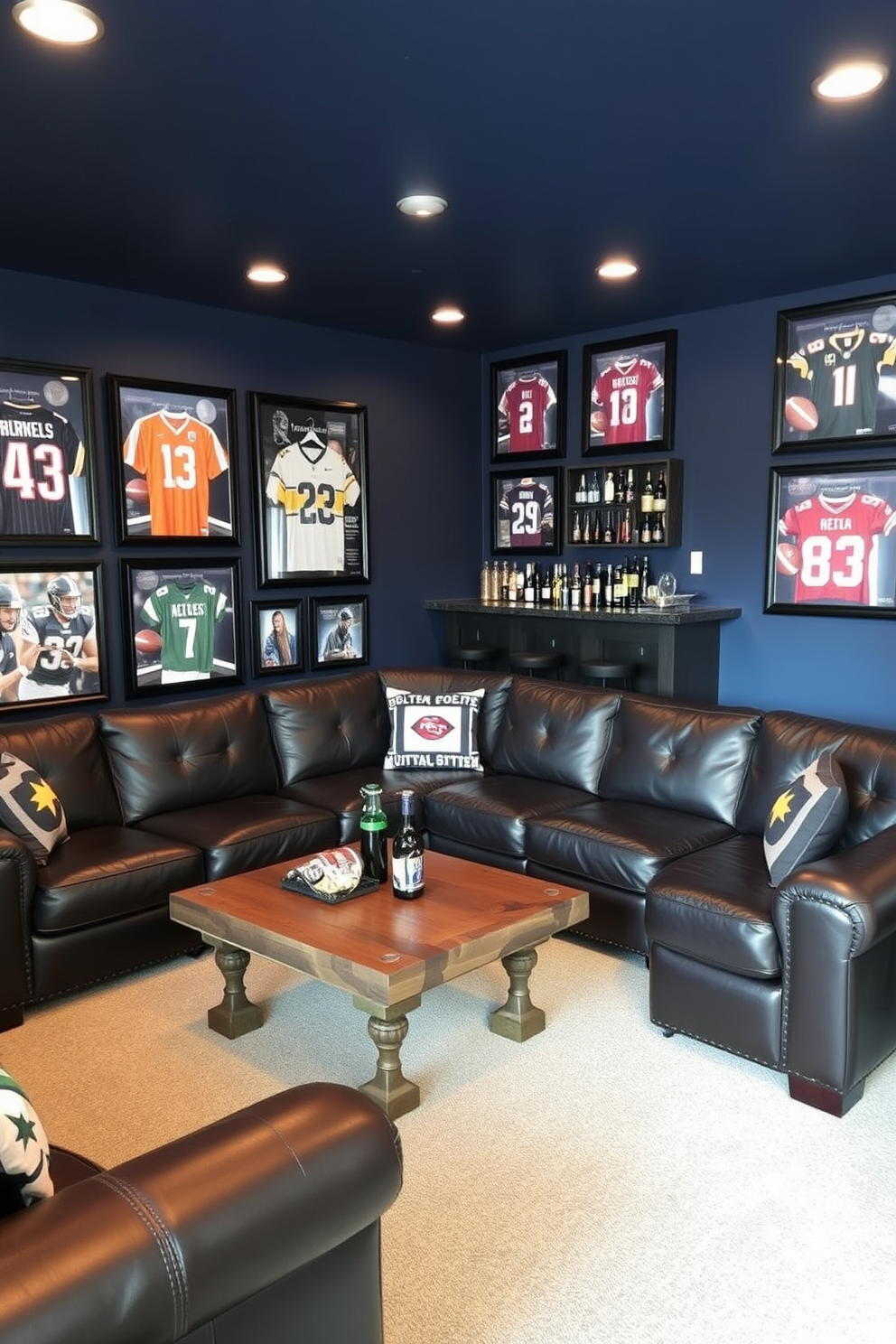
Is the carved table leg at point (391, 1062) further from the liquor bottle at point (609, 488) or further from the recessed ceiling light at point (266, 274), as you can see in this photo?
the liquor bottle at point (609, 488)

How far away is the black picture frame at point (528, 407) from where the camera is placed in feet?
19.9

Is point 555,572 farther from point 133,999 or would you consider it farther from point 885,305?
point 133,999

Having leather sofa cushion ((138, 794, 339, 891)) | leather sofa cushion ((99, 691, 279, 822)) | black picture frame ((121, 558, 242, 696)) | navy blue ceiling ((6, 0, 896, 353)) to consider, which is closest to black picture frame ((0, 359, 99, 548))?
black picture frame ((121, 558, 242, 696))

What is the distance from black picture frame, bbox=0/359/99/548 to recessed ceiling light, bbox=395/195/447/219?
191cm

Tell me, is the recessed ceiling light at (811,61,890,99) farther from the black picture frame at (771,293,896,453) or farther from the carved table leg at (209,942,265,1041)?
the carved table leg at (209,942,265,1041)

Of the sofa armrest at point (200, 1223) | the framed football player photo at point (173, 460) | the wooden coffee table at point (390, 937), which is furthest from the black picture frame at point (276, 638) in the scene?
the sofa armrest at point (200, 1223)

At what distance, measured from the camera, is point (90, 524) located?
469cm

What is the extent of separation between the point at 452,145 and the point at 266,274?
1668 millimetres

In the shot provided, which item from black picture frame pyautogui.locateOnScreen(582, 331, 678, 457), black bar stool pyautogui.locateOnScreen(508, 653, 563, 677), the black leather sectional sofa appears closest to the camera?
the black leather sectional sofa

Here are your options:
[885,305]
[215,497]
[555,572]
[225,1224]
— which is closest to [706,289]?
[885,305]

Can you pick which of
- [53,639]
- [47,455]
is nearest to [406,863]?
[53,639]

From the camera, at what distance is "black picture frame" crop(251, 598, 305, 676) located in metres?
5.45

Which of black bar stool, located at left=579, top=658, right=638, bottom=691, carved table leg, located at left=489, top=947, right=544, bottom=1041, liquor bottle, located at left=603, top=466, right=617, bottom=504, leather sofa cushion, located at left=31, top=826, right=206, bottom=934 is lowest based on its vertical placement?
carved table leg, located at left=489, top=947, right=544, bottom=1041

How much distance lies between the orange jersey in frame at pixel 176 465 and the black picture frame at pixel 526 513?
201 cm
